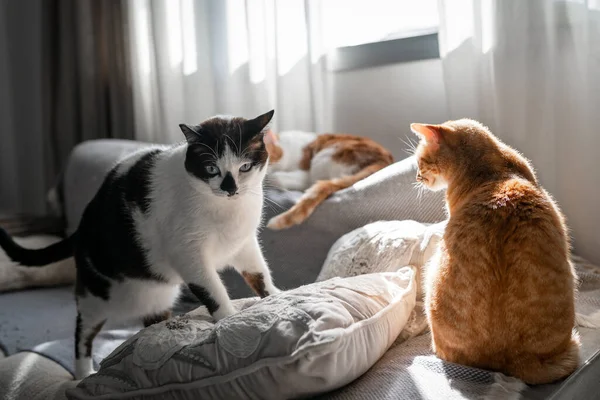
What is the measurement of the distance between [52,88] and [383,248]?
2057 millimetres

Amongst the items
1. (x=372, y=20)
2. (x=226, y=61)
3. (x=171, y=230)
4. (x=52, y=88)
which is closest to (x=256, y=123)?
(x=171, y=230)

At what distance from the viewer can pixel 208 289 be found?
3.38 ft

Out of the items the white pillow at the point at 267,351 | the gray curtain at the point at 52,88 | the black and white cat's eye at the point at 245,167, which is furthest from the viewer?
the gray curtain at the point at 52,88

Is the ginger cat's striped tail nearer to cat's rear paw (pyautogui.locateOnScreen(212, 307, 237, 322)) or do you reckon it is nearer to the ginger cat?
cat's rear paw (pyautogui.locateOnScreen(212, 307, 237, 322))

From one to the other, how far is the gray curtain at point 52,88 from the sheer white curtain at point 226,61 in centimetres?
26

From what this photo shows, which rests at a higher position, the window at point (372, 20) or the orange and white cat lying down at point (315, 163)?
the window at point (372, 20)

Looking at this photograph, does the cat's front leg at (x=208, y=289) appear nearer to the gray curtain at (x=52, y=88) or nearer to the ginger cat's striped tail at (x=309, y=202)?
the ginger cat's striped tail at (x=309, y=202)

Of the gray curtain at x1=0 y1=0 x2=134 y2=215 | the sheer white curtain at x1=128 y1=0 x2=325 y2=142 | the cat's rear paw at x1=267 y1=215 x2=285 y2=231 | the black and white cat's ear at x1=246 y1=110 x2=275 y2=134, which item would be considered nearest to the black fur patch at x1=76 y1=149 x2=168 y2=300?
the black and white cat's ear at x1=246 y1=110 x2=275 y2=134

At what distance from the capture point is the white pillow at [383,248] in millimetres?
1075

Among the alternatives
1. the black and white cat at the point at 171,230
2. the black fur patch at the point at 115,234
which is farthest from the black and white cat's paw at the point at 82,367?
the black fur patch at the point at 115,234

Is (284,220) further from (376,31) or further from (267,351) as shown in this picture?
(267,351)

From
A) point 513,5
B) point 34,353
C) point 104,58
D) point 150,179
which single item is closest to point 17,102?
point 104,58

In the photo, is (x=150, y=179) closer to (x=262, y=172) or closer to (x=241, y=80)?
(x=262, y=172)

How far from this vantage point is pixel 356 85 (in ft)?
5.58
